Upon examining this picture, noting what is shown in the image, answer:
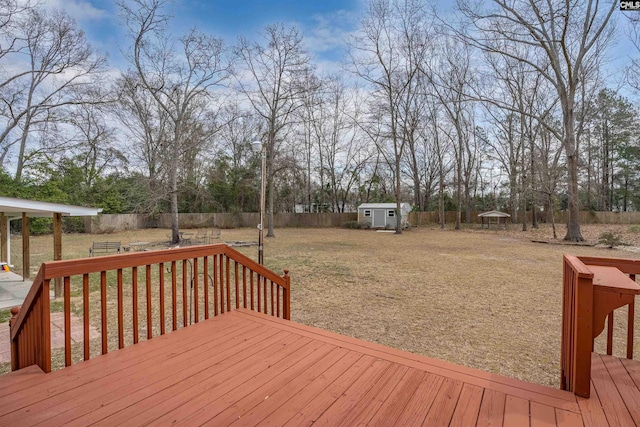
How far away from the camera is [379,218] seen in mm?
26297

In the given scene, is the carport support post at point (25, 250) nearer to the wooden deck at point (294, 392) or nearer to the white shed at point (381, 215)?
the wooden deck at point (294, 392)

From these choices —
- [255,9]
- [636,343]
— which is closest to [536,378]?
[636,343]

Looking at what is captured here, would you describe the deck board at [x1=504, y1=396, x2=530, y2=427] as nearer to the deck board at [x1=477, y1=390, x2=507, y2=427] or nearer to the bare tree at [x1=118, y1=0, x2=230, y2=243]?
the deck board at [x1=477, y1=390, x2=507, y2=427]

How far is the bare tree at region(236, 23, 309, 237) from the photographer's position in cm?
1839

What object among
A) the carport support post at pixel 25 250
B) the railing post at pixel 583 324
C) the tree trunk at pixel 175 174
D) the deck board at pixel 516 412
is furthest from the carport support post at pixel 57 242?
the tree trunk at pixel 175 174

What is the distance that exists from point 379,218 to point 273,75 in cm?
1380

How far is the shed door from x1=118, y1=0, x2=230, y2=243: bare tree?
15.5 m

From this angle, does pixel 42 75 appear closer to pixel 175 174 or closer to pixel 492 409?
pixel 175 174

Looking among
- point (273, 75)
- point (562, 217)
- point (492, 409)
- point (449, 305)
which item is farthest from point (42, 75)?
point (562, 217)

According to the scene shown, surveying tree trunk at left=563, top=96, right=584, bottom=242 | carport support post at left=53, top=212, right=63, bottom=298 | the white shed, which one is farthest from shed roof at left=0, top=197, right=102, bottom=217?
the white shed

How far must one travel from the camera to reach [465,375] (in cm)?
220

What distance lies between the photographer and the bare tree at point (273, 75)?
18391mm

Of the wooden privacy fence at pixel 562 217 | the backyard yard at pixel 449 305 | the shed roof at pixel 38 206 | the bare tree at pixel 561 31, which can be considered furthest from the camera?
the wooden privacy fence at pixel 562 217

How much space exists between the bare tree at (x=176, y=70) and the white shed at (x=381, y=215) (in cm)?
1516
